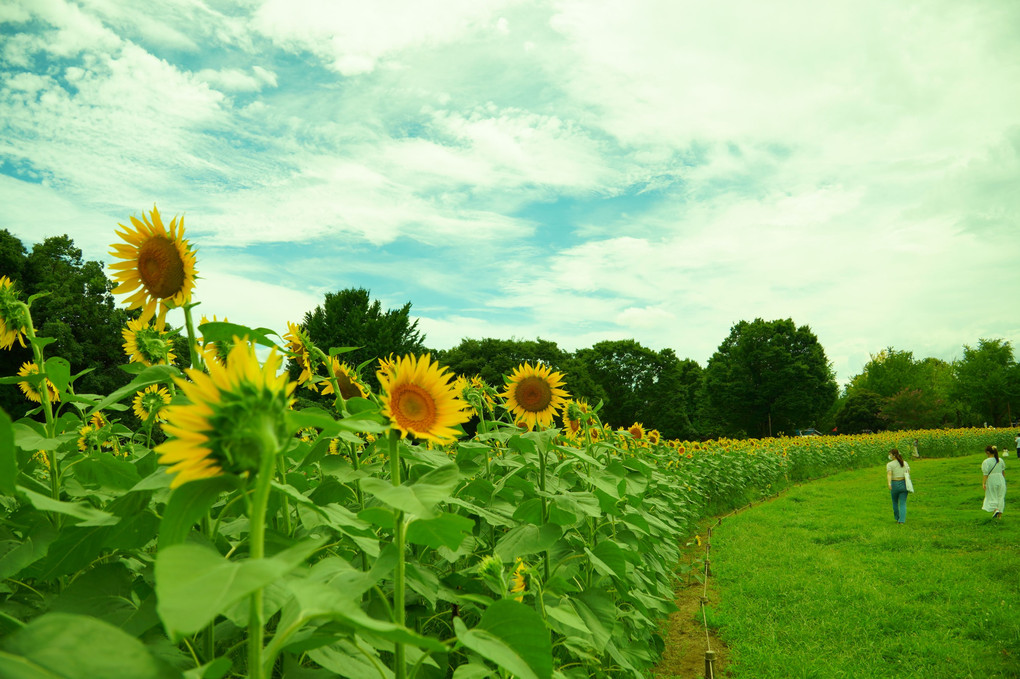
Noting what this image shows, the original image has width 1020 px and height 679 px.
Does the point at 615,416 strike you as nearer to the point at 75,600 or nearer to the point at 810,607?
the point at 810,607

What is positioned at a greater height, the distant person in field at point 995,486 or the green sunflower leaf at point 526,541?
the green sunflower leaf at point 526,541

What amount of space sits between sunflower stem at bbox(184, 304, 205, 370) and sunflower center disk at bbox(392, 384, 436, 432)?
502 mm

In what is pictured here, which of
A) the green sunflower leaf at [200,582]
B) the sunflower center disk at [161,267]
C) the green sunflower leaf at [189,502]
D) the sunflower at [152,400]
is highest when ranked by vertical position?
the sunflower center disk at [161,267]

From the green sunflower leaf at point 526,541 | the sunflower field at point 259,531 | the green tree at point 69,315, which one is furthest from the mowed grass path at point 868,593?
the green tree at point 69,315

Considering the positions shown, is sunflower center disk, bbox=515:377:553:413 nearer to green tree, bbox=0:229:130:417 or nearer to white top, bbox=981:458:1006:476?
white top, bbox=981:458:1006:476

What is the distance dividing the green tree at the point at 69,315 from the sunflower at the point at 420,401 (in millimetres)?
15035

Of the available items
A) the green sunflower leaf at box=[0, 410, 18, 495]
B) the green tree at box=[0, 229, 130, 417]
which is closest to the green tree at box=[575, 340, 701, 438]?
the green tree at box=[0, 229, 130, 417]

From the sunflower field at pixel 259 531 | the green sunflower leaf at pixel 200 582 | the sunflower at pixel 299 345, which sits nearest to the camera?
the green sunflower leaf at pixel 200 582

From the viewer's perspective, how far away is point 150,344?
5.98ft

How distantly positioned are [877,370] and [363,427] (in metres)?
72.6

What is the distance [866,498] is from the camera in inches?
602

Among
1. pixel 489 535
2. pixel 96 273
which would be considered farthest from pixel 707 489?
pixel 96 273

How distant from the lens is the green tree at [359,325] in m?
29.1

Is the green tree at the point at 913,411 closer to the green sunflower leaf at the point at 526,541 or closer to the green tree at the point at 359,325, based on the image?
the green tree at the point at 359,325
